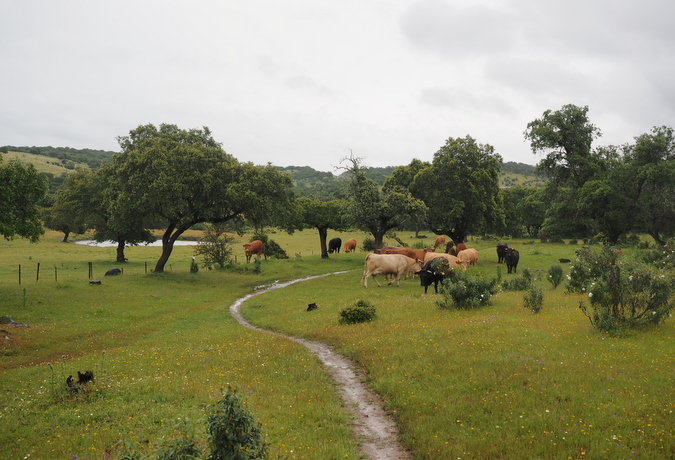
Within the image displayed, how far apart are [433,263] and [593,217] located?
3489 cm

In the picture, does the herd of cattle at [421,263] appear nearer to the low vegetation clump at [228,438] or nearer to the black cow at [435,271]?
the black cow at [435,271]

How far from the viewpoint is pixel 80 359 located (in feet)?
49.9

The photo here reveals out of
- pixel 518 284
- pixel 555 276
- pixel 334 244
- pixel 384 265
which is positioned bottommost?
pixel 518 284

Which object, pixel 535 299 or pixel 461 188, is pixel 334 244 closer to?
pixel 461 188

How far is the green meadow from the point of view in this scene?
8188 mm

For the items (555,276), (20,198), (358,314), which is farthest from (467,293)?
(20,198)

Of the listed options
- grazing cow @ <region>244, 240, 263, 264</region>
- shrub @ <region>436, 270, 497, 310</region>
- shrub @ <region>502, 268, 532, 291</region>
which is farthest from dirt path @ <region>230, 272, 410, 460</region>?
grazing cow @ <region>244, 240, 263, 264</region>

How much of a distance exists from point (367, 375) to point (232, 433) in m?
7.75

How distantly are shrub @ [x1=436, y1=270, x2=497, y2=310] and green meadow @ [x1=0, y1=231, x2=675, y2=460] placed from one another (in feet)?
3.00

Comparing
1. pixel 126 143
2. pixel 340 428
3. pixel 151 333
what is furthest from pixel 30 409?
pixel 126 143

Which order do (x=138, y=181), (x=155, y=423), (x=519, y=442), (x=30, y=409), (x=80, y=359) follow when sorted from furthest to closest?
(x=138, y=181), (x=80, y=359), (x=30, y=409), (x=155, y=423), (x=519, y=442)

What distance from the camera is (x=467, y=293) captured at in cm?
2073

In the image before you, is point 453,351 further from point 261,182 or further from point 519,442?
point 261,182

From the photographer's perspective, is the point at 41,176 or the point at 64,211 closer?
the point at 41,176
